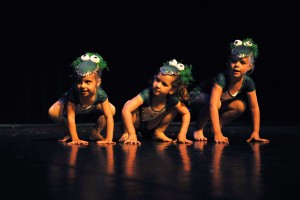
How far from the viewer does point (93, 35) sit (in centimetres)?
554

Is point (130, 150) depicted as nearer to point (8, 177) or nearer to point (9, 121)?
point (8, 177)

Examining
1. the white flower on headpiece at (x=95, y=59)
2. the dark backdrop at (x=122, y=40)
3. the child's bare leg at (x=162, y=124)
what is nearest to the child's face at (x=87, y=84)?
the white flower on headpiece at (x=95, y=59)

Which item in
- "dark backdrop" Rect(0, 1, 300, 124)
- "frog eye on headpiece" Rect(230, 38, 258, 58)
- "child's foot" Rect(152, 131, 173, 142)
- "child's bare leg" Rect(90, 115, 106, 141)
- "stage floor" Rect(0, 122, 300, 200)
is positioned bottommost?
"stage floor" Rect(0, 122, 300, 200)

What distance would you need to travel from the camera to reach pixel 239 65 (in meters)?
3.87

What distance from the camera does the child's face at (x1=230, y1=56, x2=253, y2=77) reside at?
3.87 meters

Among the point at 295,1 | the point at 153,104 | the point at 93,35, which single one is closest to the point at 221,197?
the point at 153,104

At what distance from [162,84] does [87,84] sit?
496mm

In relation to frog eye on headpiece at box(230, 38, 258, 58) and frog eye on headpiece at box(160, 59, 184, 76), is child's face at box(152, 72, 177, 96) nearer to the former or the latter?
frog eye on headpiece at box(160, 59, 184, 76)

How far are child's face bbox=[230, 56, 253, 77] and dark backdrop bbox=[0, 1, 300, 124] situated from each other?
74.7 inches

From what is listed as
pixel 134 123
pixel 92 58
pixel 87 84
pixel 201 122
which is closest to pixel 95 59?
pixel 92 58

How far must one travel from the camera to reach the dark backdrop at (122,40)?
18.0ft

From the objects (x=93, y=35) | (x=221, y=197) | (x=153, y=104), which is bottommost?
(x=221, y=197)

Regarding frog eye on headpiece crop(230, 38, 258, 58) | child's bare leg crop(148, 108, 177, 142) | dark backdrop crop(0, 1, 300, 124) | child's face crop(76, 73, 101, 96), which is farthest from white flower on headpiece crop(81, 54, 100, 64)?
dark backdrop crop(0, 1, 300, 124)

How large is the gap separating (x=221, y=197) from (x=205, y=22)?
403 cm
